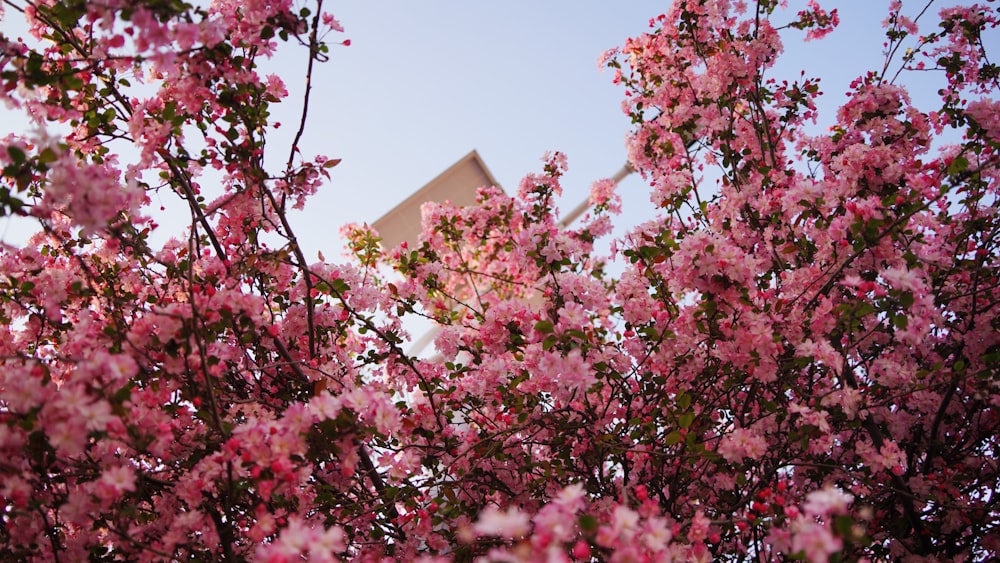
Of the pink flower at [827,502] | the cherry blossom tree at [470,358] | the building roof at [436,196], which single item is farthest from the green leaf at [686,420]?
the building roof at [436,196]

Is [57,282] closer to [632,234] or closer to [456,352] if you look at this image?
[456,352]

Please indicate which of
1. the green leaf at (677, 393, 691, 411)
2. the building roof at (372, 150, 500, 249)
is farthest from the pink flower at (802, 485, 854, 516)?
the building roof at (372, 150, 500, 249)

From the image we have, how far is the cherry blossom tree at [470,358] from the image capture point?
6.83ft

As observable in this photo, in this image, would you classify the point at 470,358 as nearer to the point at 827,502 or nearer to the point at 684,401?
the point at 684,401

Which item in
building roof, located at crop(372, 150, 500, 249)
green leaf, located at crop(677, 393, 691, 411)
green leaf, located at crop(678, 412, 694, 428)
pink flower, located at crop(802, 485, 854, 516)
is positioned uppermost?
building roof, located at crop(372, 150, 500, 249)

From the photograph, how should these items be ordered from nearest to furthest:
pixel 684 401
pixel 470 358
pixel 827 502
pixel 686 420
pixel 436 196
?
pixel 827 502 < pixel 686 420 < pixel 684 401 < pixel 470 358 < pixel 436 196

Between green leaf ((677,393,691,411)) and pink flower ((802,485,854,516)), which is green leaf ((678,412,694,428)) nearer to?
green leaf ((677,393,691,411))

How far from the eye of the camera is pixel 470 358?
3.95 metres

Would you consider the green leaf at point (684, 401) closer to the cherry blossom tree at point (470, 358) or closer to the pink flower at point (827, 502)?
the cherry blossom tree at point (470, 358)

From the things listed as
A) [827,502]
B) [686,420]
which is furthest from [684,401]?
[827,502]

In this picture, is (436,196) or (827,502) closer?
(827,502)

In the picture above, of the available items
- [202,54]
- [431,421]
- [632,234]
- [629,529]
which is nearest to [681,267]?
[632,234]

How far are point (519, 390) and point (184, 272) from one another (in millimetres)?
1670

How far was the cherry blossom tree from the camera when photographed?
2082 mm
